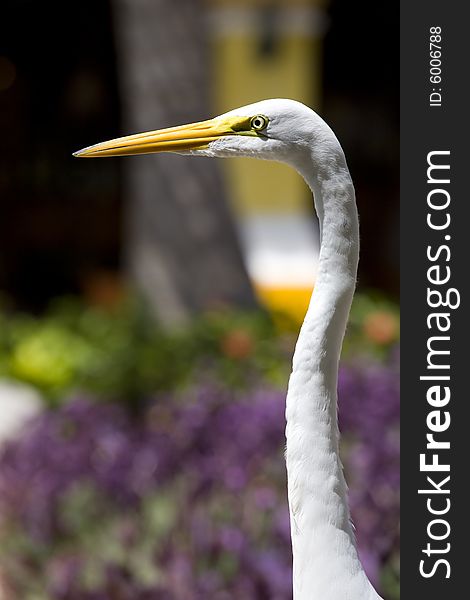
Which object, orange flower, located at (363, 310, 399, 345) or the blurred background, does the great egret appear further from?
orange flower, located at (363, 310, 399, 345)

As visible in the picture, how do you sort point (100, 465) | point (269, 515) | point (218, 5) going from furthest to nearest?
point (218, 5) → point (100, 465) → point (269, 515)

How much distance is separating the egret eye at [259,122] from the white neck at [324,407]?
88 millimetres

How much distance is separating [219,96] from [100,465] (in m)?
6.82

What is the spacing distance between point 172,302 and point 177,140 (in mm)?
5310

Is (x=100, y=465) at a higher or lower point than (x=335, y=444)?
lower

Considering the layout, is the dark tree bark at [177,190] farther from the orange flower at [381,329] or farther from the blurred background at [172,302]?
the orange flower at [381,329]

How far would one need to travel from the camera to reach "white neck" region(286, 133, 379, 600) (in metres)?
2.15

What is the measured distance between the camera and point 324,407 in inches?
86.4

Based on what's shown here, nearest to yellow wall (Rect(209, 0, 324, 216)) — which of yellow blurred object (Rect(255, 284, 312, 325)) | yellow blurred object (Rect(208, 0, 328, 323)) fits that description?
Result: yellow blurred object (Rect(208, 0, 328, 323))

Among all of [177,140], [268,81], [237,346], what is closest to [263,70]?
[268,81]

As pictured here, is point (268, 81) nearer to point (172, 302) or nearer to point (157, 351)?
point (172, 302)

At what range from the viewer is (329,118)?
41.1 ft

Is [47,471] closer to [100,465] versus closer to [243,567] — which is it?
[100,465]

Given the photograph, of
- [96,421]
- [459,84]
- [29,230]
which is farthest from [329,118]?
[459,84]
